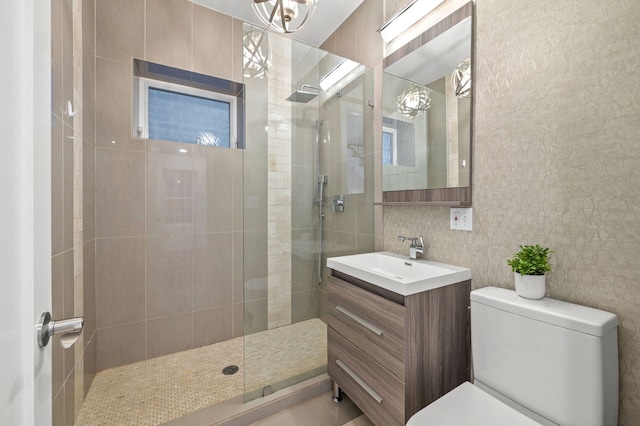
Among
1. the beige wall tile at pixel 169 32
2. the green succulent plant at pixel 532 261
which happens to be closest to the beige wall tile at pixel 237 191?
the beige wall tile at pixel 169 32

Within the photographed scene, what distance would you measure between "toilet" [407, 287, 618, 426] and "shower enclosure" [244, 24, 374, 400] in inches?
40.8

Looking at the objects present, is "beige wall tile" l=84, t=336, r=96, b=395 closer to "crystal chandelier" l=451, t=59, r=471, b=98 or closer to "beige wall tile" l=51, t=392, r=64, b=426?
"beige wall tile" l=51, t=392, r=64, b=426

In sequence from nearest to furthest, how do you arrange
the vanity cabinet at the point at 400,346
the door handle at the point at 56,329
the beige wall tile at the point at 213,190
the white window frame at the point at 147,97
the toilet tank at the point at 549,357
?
the door handle at the point at 56,329, the toilet tank at the point at 549,357, the vanity cabinet at the point at 400,346, the white window frame at the point at 147,97, the beige wall tile at the point at 213,190

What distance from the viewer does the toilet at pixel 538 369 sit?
892 millimetres

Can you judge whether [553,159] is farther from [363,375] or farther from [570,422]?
[363,375]

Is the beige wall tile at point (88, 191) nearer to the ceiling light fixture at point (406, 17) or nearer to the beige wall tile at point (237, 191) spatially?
the beige wall tile at point (237, 191)

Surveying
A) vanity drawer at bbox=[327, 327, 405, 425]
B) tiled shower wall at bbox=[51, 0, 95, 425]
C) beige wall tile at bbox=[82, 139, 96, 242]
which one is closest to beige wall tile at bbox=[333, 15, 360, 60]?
tiled shower wall at bbox=[51, 0, 95, 425]

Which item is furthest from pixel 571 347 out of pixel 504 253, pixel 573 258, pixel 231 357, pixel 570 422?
pixel 231 357

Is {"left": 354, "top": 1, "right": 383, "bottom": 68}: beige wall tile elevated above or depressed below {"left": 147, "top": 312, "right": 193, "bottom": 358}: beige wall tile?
above

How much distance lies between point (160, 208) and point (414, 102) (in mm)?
2013

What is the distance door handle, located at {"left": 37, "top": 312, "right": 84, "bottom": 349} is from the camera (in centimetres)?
52

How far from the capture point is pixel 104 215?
6.42 ft

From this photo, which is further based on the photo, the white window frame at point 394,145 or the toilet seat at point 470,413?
the white window frame at point 394,145

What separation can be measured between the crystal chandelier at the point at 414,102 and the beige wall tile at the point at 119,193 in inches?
76.3
